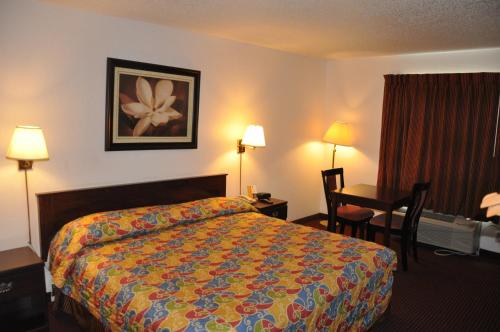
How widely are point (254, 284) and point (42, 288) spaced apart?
1.43 metres

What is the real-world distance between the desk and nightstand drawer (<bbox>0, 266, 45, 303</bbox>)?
2.85 m

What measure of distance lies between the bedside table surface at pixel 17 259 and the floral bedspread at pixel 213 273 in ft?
0.54

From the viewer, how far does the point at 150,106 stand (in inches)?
133

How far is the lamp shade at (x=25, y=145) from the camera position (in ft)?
8.05

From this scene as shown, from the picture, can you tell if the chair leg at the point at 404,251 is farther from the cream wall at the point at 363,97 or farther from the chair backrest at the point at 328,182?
the cream wall at the point at 363,97

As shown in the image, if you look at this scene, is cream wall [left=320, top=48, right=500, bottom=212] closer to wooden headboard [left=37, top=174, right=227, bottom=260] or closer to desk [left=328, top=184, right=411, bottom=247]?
desk [left=328, top=184, right=411, bottom=247]

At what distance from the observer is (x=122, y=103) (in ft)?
10.4

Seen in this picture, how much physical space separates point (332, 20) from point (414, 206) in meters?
2.00

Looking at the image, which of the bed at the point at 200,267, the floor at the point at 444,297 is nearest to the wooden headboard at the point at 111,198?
the bed at the point at 200,267

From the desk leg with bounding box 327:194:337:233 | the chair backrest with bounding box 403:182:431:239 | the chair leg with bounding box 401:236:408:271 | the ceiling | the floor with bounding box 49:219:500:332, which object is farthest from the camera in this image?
the desk leg with bounding box 327:194:337:233

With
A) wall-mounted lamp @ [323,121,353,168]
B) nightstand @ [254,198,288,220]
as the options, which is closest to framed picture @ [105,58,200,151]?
nightstand @ [254,198,288,220]

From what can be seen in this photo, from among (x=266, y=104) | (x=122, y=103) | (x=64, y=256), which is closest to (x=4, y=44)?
(x=122, y=103)

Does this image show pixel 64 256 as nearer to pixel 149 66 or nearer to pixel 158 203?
pixel 158 203

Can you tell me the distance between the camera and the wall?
2.66 meters
